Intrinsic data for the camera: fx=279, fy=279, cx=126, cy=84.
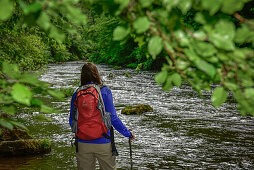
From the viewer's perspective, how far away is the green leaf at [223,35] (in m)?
1.01

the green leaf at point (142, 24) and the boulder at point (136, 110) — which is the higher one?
the green leaf at point (142, 24)

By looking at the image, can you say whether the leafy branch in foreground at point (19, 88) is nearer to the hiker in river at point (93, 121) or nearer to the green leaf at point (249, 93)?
the green leaf at point (249, 93)

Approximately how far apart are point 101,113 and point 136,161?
3656 millimetres

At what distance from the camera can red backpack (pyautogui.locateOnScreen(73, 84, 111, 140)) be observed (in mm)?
3301

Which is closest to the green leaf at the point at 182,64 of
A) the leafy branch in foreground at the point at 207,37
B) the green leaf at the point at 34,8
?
the leafy branch in foreground at the point at 207,37

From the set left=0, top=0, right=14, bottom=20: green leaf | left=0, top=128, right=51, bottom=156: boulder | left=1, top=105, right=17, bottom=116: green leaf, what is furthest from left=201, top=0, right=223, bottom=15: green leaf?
left=0, top=128, right=51, bottom=156: boulder

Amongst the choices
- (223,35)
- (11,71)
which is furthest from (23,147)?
(223,35)

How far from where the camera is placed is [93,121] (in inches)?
131

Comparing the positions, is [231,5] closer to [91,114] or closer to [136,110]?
[91,114]

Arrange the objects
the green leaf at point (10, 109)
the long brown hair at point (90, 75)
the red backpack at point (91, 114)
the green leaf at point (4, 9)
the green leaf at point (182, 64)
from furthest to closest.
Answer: the long brown hair at point (90, 75)
the red backpack at point (91, 114)
the green leaf at point (10, 109)
the green leaf at point (182, 64)
the green leaf at point (4, 9)

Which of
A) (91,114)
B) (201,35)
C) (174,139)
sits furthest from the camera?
(174,139)

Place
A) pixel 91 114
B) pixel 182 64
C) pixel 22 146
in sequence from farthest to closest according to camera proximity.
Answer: pixel 22 146 → pixel 91 114 → pixel 182 64

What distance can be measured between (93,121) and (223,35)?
2.50 metres

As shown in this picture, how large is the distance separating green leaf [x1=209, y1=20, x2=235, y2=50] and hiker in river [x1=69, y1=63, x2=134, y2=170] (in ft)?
7.84
